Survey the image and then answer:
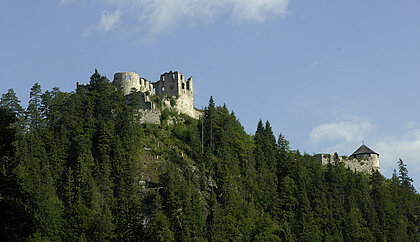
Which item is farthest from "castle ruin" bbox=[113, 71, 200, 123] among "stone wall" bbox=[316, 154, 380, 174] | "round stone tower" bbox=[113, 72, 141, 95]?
"stone wall" bbox=[316, 154, 380, 174]

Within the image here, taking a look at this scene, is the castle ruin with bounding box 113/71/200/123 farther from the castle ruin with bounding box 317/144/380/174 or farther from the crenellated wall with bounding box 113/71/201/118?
the castle ruin with bounding box 317/144/380/174

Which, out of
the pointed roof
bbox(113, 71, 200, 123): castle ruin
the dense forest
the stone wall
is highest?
bbox(113, 71, 200, 123): castle ruin

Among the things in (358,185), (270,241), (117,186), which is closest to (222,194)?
(270,241)

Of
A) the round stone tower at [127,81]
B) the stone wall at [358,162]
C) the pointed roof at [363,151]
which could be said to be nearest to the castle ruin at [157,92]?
the round stone tower at [127,81]

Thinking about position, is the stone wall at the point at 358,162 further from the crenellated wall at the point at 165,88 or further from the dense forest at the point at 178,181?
the crenellated wall at the point at 165,88

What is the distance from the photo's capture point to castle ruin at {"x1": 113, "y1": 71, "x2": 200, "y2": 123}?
280 ft

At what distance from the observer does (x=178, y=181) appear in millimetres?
70562

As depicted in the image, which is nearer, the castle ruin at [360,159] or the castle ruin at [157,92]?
the castle ruin at [157,92]

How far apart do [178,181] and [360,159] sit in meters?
55.4

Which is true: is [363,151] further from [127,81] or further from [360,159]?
[127,81]

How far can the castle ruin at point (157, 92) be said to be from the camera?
85338mm

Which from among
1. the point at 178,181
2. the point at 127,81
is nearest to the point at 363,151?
the point at 127,81

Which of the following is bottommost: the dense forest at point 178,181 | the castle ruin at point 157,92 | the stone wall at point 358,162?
the dense forest at point 178,181

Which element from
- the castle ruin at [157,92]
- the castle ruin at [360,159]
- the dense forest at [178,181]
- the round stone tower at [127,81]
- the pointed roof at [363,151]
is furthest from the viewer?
the pointed roof at [363,151]
